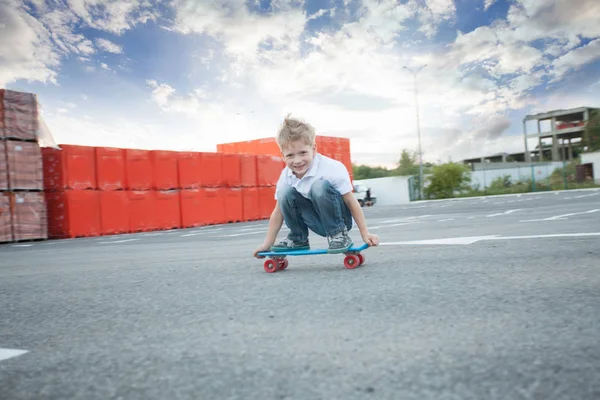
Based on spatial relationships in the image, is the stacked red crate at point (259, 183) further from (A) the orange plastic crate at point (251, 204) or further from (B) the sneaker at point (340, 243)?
(B) the sneaker at point (340, 243)

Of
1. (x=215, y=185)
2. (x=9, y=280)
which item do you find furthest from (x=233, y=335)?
(x=215, y=185)

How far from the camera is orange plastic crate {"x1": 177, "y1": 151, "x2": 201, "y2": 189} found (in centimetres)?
1655

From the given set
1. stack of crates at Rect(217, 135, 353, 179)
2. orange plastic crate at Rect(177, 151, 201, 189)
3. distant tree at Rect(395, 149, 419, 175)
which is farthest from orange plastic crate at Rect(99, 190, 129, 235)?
distant tree at Rect(395, 149, 419, 175)

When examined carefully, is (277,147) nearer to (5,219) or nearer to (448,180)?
(5,219)

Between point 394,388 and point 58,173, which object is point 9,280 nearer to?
point 394,388

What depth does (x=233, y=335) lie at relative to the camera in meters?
1.67

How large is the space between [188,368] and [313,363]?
0.36 meters

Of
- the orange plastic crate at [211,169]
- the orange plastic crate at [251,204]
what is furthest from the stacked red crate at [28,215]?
the orange plastic crate at [251,204]

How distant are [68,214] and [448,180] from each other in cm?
2994

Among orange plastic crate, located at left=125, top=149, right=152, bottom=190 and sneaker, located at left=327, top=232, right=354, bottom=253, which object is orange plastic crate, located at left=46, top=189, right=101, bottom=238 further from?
sneaker, located at left=327, top=232, right=354, bottom=253

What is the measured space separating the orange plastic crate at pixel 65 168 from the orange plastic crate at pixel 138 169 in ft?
4.62

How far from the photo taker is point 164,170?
52.5 ft

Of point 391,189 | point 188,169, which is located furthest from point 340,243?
point 391,189

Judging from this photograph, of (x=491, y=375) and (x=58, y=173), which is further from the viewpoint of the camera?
(x=58, y=173)
